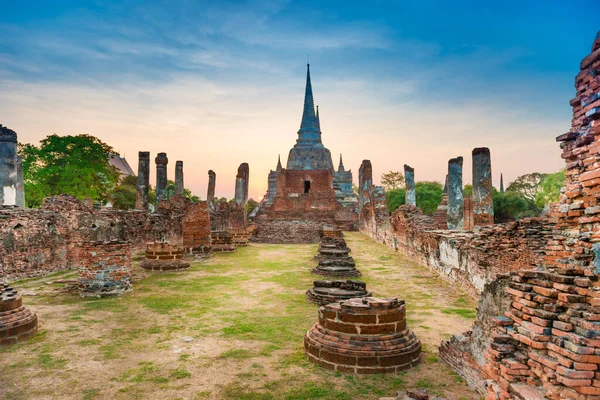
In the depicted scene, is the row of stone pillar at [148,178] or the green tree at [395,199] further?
the green tree at [395,199]

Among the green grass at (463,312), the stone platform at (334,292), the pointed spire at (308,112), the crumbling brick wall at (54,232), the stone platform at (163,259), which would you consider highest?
the pointed spire at (308,112)

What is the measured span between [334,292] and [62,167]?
23.4 m

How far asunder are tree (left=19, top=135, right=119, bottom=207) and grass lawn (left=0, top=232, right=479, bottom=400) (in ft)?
59.1

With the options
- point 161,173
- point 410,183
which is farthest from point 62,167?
point 410,183

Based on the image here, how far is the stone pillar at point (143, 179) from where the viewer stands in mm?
20156

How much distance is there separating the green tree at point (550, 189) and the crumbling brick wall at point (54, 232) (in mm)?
31539

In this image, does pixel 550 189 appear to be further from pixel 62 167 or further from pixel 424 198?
pixel 62 167

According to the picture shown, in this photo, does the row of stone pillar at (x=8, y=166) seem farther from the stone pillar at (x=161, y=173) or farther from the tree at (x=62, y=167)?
the tree at (x=62, y=167)

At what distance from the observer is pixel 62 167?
25688 mm

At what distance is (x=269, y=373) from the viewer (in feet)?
14.1

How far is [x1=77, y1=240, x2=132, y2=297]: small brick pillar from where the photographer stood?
7820mm

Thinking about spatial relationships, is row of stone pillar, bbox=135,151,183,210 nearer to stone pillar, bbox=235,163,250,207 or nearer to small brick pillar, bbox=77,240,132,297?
stone pillar, bbox=235,163,250,207

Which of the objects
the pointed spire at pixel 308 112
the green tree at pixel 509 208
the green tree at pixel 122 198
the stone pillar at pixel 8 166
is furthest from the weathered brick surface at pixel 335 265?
the pointed spire at pixel 308 112

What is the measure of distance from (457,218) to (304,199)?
1957 cm
